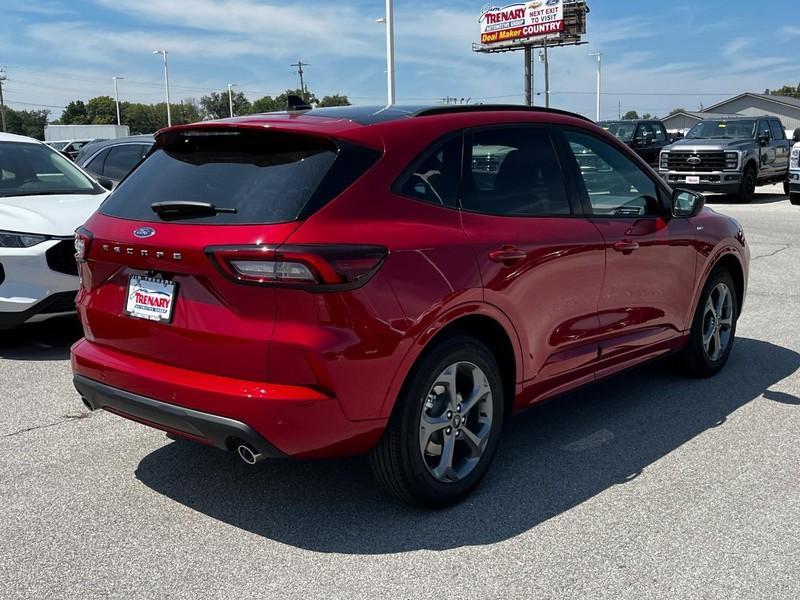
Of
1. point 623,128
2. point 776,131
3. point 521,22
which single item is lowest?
point 776,131

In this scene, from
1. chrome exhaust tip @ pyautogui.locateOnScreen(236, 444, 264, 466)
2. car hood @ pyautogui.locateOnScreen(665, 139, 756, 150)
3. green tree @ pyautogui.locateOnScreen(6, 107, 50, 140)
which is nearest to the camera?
chrome exhaust tip @ pyautogui.locateOnScreen(236, 444, 264, 466)

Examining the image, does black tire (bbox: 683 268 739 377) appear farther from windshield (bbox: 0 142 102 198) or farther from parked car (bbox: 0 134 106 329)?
windshield (bbox: 0 142 102 198)

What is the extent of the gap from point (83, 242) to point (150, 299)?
60cm

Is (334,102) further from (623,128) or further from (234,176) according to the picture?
(234,176)

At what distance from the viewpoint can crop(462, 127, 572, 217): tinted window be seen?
384cm

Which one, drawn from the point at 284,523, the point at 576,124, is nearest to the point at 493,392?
the point at 284,523

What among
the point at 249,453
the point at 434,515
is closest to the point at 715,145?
the point at 434,515

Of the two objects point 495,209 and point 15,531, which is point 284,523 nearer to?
point 15,531

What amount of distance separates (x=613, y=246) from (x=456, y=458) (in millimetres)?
1501

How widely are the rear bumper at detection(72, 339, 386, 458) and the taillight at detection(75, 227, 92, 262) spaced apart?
0.56 m

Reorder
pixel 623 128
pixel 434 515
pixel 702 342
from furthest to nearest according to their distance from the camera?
pixel 623 128
pixel 702 342
pixel 434 515

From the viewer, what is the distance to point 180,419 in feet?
10.8

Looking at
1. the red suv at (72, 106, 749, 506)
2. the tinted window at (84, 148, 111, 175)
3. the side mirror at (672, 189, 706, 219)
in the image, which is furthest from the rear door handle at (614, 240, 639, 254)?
the tinted window at (84, 148, 111, 175)

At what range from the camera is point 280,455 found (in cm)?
318
